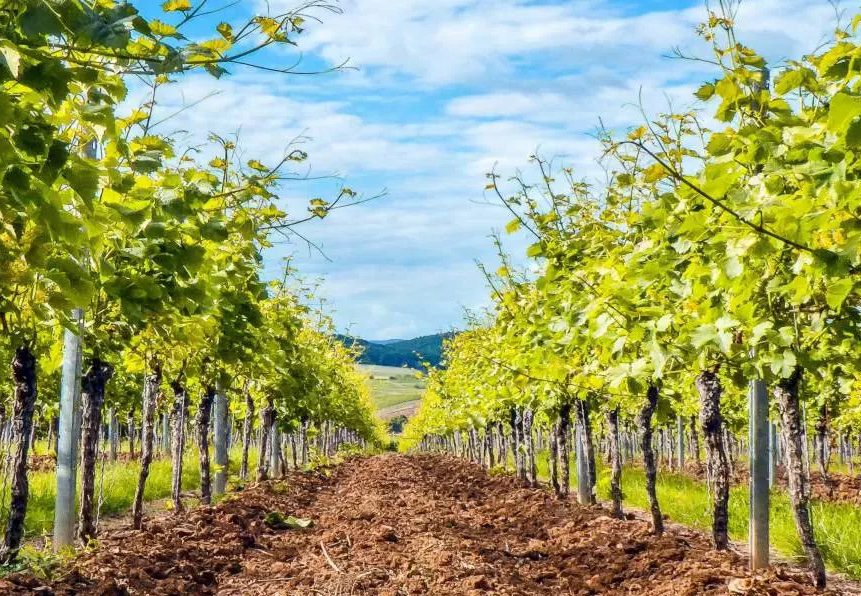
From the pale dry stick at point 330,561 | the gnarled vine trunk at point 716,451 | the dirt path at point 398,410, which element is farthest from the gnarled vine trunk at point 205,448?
the dirt path at point 398,410

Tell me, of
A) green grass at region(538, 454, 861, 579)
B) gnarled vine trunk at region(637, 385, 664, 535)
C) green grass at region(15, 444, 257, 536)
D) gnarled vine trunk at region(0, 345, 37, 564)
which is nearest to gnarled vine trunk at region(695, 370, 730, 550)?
gnarled vine trunk at region(637, 385, 664, 535)

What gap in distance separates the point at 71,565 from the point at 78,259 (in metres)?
4.45

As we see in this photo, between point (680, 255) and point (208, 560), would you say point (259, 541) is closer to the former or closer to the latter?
point (208, 560)

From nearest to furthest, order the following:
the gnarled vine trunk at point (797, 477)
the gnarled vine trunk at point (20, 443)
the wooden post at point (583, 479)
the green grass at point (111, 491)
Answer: the gnarled vine trunk at point (797, 477) → the gnarled vine trunk at point (20, 443) → the green grass at point (111, 491) → the wooden post at point (583, 479)

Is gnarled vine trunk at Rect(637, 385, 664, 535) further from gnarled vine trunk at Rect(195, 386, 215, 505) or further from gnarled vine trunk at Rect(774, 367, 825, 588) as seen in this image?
gnarled vine trunk at Rect(195, 386, 215, 505)

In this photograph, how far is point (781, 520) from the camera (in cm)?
1171

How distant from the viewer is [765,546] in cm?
658

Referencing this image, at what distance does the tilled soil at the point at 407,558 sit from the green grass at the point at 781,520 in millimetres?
1075

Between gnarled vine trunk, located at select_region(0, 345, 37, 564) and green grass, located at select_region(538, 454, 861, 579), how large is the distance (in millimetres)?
Result: 8918

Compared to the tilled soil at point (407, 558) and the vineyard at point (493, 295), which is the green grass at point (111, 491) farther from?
the tilled soil at point (407, 558)

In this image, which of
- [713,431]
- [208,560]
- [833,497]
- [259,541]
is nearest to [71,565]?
[208,560]

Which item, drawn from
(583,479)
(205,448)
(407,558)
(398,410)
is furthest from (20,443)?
(398,410)

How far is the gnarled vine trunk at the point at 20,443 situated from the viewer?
6.54m

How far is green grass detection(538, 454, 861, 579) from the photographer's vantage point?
30.9 ft
